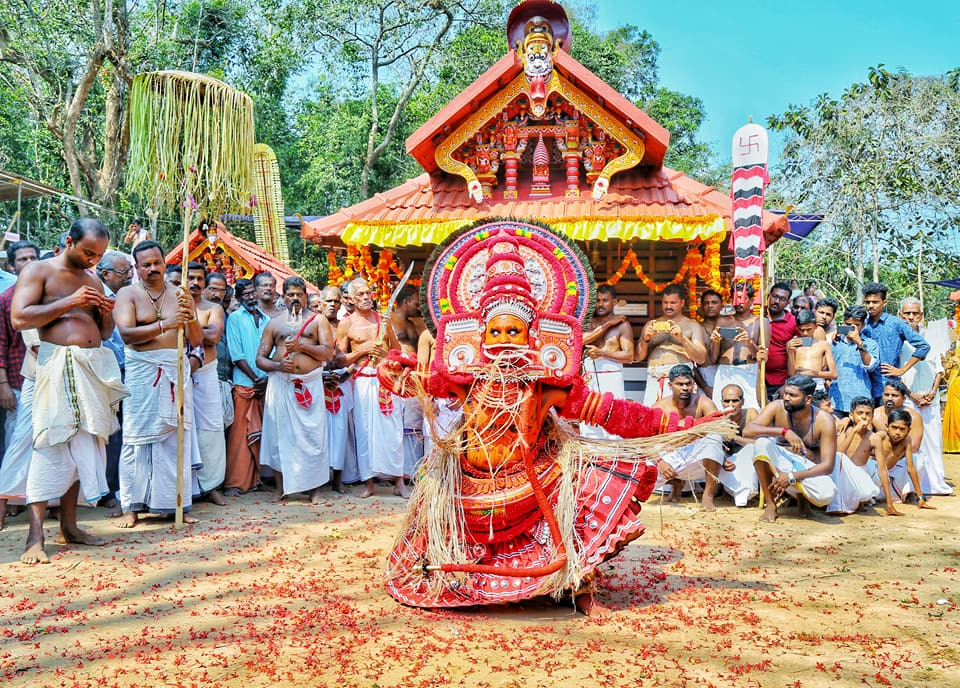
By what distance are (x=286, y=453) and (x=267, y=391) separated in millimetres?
572

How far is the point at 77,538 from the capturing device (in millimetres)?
5176

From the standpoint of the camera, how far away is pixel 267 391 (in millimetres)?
6945

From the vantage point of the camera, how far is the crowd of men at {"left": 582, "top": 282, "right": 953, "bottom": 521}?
6.34 metres

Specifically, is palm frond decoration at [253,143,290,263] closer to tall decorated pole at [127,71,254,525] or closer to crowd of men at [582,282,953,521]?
tall decorated pole at [127,71,254,525]

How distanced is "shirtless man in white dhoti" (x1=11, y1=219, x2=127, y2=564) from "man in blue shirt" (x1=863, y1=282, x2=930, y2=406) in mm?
6852

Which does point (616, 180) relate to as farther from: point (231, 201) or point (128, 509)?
point (128, 509)

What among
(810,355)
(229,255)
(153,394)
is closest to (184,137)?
(153,394)

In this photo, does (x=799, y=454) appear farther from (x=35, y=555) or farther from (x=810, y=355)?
(x=35, y=555)

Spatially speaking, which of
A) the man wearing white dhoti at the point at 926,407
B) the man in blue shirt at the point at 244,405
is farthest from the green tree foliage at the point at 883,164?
the man in blue shirt at the point at 244,405

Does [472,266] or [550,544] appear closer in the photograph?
[550,544]

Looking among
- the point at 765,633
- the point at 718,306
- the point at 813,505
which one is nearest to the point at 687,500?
the point at 813,505

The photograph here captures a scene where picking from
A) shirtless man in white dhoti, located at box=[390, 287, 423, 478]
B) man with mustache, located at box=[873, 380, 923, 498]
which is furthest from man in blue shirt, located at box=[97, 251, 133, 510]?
man with mustache, located at box=[873, 380, 923, 498]

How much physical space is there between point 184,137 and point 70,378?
6.82 feet

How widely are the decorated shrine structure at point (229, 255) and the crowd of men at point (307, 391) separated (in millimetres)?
7470
